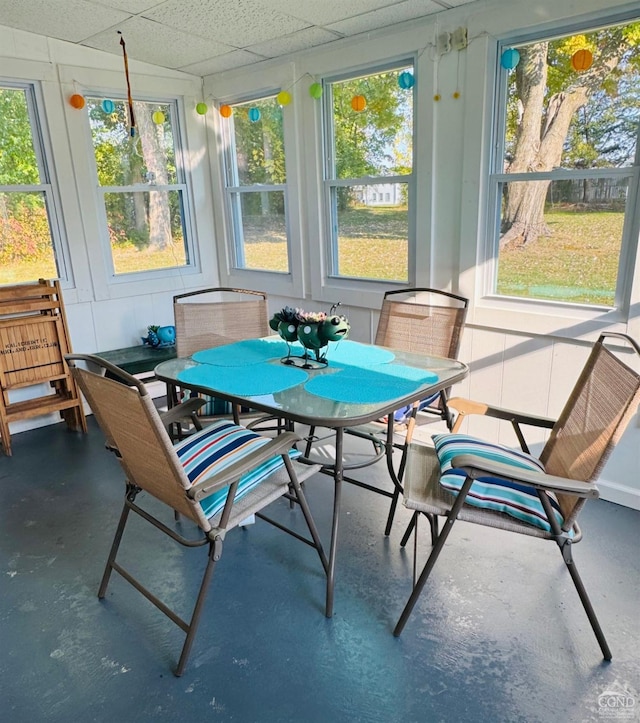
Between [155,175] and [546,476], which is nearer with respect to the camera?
[546,476]

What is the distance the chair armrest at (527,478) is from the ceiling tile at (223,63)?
3238mm

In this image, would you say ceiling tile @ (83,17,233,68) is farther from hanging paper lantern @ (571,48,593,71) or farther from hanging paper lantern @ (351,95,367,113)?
hanging paper lantern @ (571,48,593,71)

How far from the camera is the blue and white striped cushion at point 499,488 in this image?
1.71 m

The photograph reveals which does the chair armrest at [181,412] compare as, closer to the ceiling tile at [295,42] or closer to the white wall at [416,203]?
the white wall at [416,203]

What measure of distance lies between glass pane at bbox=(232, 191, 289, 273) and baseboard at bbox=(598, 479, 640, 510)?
2.63m

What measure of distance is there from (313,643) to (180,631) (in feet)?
1.62

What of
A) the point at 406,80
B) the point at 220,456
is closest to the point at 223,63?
the point at 406,80

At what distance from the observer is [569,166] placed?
2566 mm

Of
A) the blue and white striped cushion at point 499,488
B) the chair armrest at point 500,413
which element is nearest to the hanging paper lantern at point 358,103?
the chair armrest at point 500,413

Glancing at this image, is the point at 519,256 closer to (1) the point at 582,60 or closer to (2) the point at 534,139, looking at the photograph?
(2) the point at 534,139

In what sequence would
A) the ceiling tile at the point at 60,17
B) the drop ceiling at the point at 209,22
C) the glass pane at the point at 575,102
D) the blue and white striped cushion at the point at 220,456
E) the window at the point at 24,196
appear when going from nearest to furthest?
the blue and white striped cushion at the point at 220,456, the glass pane at the point at 575,102, the drop ceiling at the point at 209,22, the ceiling tile at the point at 60,17, the window at the point at 24,196

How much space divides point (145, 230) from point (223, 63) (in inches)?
54.3

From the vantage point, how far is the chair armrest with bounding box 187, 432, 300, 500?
1611 millimetres

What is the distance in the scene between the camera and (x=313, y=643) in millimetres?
1841
